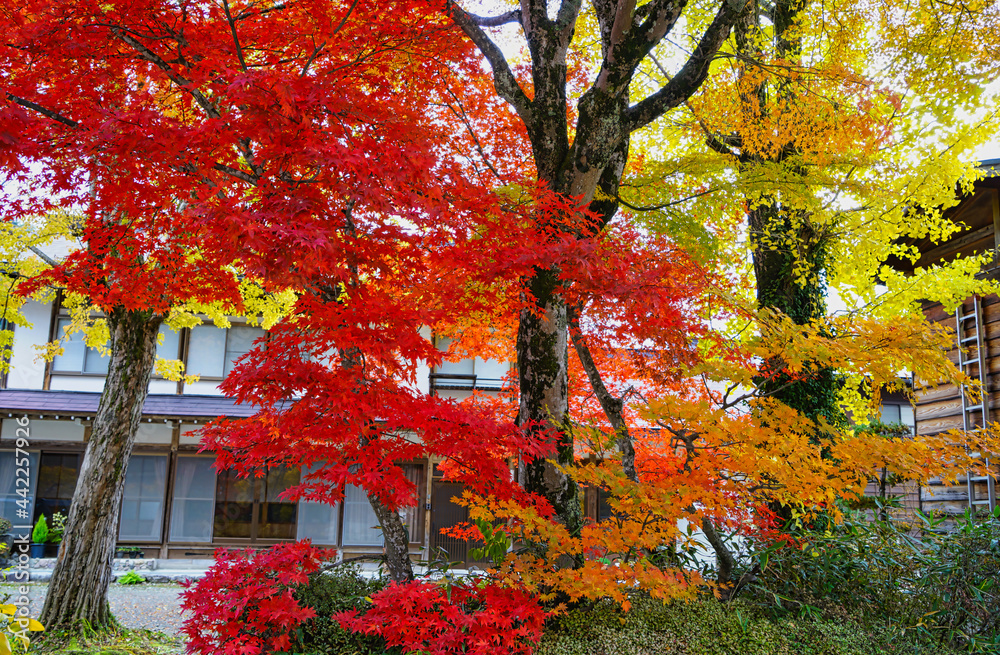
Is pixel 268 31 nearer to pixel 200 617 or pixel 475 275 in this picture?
pixel 475 275

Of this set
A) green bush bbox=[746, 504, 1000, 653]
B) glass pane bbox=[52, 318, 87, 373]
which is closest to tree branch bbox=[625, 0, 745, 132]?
green bush bbox=[746, 504, 1000, 653]

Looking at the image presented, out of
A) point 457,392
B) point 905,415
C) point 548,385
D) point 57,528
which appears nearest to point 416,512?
point 457,392

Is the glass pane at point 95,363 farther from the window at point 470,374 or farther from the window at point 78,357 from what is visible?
the window at point 470,374

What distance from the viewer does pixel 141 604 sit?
11109 millimetres

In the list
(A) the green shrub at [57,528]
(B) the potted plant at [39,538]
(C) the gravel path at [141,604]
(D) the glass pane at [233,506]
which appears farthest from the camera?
(D) the glass pane at [233,506]

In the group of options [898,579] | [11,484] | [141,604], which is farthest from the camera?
[11,484]

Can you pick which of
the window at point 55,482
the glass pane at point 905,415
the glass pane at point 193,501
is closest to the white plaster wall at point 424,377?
the glass pane at point 193,501

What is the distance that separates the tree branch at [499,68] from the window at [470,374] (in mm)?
9208

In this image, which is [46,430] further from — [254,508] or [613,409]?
[613,409]

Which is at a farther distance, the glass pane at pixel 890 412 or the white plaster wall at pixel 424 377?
the glass pane at pixel 890 412

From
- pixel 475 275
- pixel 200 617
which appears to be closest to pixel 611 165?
pixel 475 275

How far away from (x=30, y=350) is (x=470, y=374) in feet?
33.6

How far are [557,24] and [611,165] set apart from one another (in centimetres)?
148

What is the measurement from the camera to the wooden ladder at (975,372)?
9.55 m
